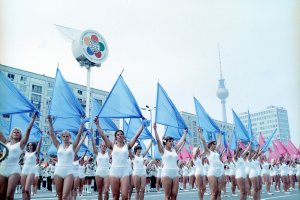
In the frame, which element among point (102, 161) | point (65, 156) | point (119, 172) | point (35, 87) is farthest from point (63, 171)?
point (35, 87)

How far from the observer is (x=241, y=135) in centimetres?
1720

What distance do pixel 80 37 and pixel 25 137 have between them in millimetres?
35200

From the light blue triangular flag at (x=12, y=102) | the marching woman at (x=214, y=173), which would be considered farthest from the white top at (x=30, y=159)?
the marching woman at (x=214, y=173)

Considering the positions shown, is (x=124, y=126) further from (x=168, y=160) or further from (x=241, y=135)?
(x=168, y=160)

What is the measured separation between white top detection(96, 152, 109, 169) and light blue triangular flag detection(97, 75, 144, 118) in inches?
58.0

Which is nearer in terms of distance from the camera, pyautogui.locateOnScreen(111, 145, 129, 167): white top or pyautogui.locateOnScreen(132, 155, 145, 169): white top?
pyautogui.locateOnScreen(111, 145, 129, 167): white top

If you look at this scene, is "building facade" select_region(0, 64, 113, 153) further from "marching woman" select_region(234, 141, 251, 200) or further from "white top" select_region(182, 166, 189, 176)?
"marching woman" select_region(234, 141, 251, 200)

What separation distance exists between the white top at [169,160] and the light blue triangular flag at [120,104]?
124 inches

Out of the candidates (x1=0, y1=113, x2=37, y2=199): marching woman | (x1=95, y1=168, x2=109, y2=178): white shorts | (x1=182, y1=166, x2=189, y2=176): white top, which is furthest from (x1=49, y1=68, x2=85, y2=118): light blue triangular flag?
(x1=182, y1=166, x2=189, y2=176): white top

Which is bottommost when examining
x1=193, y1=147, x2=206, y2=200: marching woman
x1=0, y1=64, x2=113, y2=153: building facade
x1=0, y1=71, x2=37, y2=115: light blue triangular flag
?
x1=193, y1=147, x2=206, y2=200: marching woman

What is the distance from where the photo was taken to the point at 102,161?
1163 centimetres

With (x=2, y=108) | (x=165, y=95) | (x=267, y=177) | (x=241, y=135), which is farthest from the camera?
(x=267, y=177)

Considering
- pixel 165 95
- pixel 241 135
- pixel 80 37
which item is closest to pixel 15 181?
pixel 165 95

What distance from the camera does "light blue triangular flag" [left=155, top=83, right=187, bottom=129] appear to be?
12307mm
